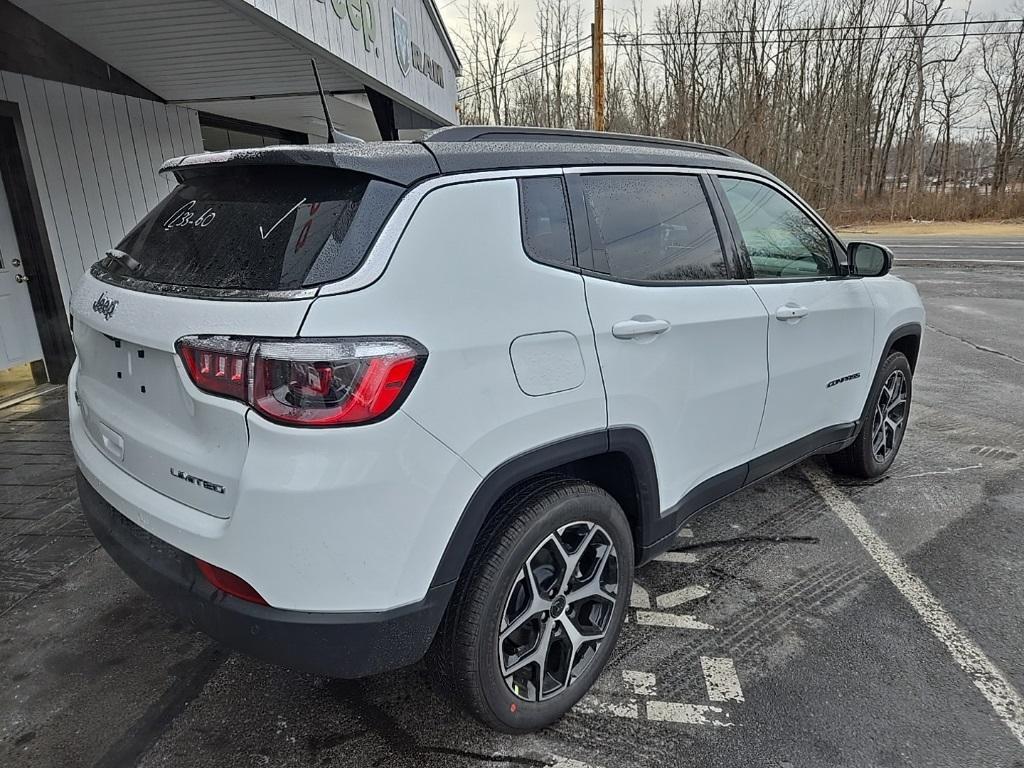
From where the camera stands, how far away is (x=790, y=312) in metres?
2.99

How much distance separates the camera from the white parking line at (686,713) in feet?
7.39

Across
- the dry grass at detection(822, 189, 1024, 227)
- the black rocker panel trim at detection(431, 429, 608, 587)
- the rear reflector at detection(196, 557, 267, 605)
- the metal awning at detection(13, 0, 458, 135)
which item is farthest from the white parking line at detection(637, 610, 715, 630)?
the dry grass at detection(822, 189, 1024, 227)

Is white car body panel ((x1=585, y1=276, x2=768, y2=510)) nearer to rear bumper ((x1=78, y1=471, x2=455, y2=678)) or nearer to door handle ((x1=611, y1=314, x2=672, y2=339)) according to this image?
door handle ((x1=611, y1=314, x2=672, y2=339))

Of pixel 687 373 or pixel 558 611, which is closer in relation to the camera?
pixel 558 611

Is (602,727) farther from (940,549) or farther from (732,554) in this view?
(940,549)

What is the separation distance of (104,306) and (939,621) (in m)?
3.33

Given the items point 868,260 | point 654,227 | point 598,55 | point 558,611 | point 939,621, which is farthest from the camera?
point 598,55

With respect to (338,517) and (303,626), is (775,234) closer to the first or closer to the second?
(338,517)

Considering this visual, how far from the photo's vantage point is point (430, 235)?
181cm

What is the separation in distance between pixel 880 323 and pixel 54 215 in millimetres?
6992

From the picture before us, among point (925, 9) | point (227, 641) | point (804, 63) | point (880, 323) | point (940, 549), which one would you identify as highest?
point (925, 9)

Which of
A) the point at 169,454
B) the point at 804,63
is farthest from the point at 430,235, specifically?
the point at 804,63

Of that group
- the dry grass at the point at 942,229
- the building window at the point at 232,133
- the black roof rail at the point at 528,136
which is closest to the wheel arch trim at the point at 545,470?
the black roof rail at the point at 528,136

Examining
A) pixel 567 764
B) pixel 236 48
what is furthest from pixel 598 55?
pixel 567 764
